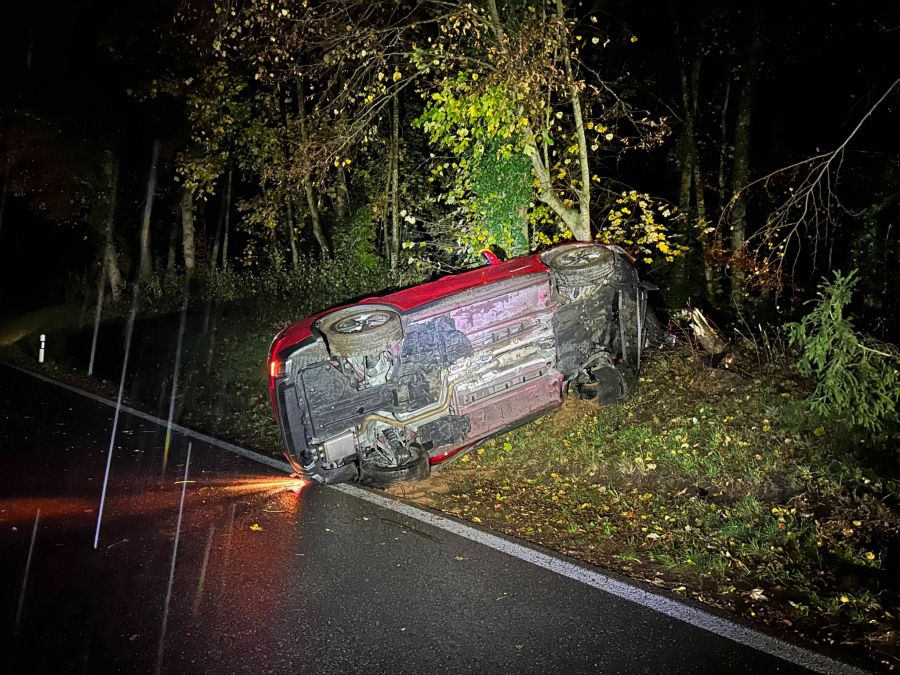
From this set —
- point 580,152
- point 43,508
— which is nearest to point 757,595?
point 580,152

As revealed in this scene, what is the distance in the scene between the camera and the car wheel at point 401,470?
598 cm

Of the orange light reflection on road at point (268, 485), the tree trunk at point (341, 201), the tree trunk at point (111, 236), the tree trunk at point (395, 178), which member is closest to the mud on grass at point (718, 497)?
the orange light reflection on road at point (268, 485)

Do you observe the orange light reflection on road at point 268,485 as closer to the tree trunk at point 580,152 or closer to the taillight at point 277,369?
the taillight at point 277,369

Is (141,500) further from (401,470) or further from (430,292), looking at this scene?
(430,292)

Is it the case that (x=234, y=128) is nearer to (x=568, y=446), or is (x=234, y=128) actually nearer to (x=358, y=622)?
(x=568, y=446)

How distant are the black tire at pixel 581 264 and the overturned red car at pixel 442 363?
13 mm

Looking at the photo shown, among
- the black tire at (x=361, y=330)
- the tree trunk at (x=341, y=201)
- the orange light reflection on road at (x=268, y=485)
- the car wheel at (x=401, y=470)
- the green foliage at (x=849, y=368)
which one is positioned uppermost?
the tree trunk at (x=341, y=201)

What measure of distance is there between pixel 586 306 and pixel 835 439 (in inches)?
103

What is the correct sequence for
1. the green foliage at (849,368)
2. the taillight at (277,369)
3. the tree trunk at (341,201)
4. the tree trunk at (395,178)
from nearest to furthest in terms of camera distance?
the green foliage at (849,368)
the taillight at (277,369)
the tree trunk at (395,178)
the tree trunk at (341,201)

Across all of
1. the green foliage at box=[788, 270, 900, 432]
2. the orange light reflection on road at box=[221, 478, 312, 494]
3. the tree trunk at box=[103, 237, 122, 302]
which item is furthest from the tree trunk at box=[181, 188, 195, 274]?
the green foliage at box=[788, 270, 900, 432]

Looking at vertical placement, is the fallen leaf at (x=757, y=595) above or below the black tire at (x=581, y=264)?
below

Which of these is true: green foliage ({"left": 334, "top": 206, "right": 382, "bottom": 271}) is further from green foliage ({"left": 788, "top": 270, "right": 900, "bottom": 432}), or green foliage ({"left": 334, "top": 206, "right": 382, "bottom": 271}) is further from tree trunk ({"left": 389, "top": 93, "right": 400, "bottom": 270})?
green foliage ({"left": 788, "top": 270, "right": 900, "bottom": 432})

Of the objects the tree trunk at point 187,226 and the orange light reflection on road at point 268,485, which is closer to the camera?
the orange light reflection on road at point 268,485

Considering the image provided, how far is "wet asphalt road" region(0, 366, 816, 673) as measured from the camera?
3656mm
